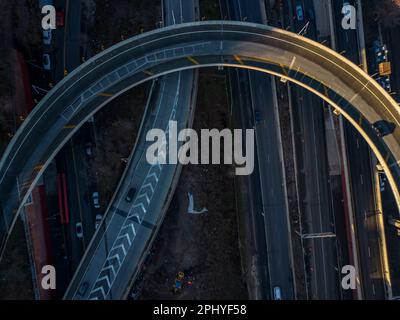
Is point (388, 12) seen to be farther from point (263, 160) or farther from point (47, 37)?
point (47, 37)

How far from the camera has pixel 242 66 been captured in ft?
217

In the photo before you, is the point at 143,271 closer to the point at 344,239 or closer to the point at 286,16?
the point at 344,239

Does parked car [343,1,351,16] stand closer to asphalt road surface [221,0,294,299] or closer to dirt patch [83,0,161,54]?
asphalt road surface [221,0,294,299]

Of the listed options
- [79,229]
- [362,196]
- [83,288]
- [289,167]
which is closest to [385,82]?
[362,196]

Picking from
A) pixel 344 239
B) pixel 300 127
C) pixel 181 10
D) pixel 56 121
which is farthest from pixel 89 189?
pixel 344 239

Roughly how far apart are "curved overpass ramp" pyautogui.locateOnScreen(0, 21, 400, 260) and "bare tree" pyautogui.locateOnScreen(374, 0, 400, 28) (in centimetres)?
1613

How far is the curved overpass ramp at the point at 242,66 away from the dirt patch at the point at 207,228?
7.01 m

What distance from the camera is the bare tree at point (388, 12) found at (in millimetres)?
71750

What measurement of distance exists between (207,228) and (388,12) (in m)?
57.8

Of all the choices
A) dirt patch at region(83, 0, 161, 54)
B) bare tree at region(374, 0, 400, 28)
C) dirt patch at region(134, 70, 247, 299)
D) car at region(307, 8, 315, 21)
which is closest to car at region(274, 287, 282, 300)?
dirt patch at region(134, 70, 247, 299)

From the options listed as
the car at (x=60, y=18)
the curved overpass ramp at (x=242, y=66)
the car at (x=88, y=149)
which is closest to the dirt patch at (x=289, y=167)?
the curved overpass ramp at (x=242, y=66)

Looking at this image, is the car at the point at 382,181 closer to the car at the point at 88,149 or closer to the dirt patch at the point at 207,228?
the dirt patch at the point at 207,228

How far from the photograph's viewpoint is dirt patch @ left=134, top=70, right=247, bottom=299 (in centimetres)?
7019

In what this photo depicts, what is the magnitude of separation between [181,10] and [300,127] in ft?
111
